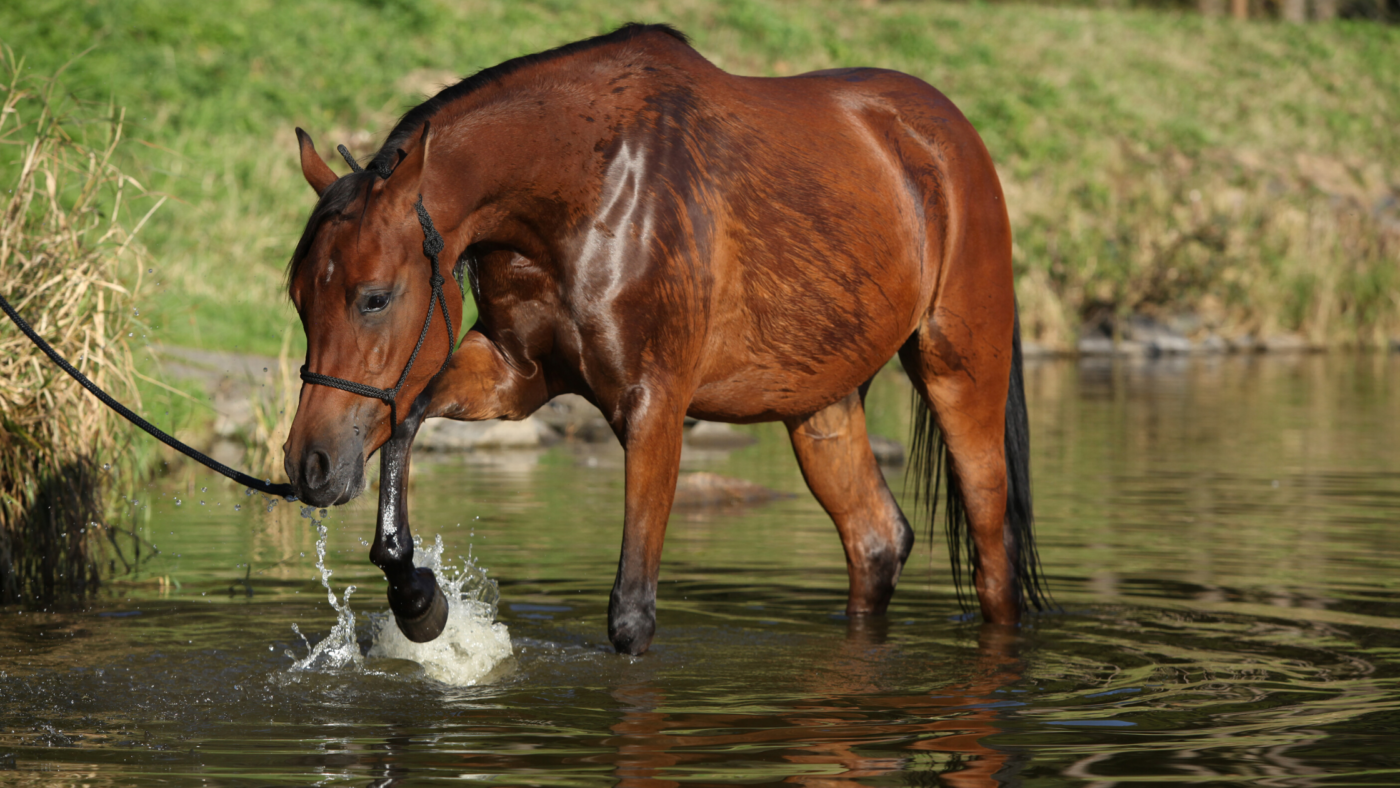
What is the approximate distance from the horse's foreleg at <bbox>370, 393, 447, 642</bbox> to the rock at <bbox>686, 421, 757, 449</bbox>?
25.5ft

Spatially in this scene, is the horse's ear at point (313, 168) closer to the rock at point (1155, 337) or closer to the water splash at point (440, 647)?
the water splash at point (440, 647)

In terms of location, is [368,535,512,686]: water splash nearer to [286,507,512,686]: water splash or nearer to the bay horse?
[286,507,512,686]: water splash

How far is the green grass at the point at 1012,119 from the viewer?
16.5m

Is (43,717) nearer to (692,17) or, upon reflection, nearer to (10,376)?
(10,376)

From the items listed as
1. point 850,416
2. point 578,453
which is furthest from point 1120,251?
point 850,416

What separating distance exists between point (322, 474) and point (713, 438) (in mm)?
8908

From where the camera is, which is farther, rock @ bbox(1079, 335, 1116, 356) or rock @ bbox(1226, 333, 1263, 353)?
rock @ bbox(1226, 333, 1263, 353)

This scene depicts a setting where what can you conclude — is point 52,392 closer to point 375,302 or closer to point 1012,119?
point 375,302

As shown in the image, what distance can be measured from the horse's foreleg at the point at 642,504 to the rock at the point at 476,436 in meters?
7.05

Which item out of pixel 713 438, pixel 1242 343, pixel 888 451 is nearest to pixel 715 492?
pixel 888 451

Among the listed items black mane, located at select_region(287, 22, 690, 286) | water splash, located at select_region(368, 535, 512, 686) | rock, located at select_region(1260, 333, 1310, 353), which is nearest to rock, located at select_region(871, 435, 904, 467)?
water splash, located at select_region(368, 535, 512, 686)

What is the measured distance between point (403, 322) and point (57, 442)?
255 centimetres

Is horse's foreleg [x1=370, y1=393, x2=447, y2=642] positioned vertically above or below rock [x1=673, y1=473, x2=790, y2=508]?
above

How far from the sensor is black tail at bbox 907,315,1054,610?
6645 mm
